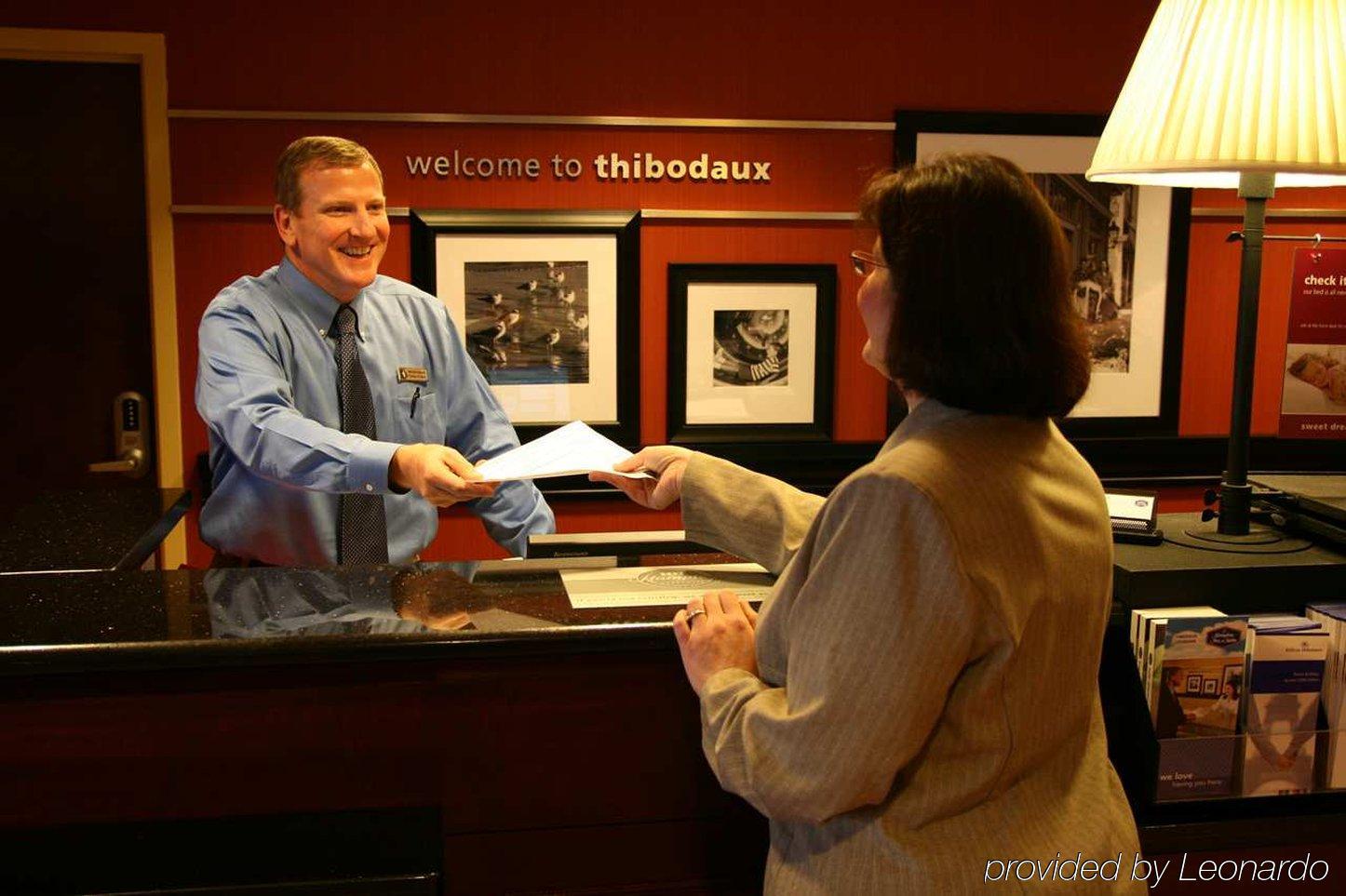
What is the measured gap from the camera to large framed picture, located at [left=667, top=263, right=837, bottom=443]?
4086 millimetres

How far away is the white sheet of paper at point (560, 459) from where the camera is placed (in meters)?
1.92

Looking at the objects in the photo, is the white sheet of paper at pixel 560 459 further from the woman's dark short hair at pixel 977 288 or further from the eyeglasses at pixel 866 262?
the woman's dark short hair at pixel 977 288

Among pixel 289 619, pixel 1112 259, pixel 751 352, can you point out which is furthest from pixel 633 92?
pixel 289 619

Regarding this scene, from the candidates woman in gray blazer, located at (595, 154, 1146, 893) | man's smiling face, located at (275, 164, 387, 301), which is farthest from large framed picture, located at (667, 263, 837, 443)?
woman in gray blazer, located at (595, 154, 1146, 893)

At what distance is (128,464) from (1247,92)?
11.3 feet

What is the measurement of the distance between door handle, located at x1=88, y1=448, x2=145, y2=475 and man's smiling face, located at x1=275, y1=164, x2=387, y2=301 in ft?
4.73

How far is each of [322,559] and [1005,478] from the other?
6.63 feet

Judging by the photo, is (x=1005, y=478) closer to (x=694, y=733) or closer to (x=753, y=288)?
(x=694, y=733)

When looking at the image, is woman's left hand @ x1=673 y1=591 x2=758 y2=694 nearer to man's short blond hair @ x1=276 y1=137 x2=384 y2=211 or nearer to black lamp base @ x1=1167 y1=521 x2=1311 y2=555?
black lamp base @ x1=1167 y1=521 x2=1311 y2=555

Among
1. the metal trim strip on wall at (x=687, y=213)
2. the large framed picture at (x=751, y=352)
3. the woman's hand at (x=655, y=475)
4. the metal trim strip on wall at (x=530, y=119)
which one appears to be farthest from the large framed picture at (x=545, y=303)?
the woman's hand at (x=655, y=475)

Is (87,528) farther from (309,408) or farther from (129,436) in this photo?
(129,436)

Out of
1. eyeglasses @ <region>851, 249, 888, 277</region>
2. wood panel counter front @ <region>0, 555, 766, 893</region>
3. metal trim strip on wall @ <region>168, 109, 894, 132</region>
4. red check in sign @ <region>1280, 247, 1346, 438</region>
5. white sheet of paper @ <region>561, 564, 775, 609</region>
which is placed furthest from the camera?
metal trim strip on wall @ <region>168, 109, 894, 132</region>

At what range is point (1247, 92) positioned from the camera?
6.18ft

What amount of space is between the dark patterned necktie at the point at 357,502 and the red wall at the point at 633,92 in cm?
112
